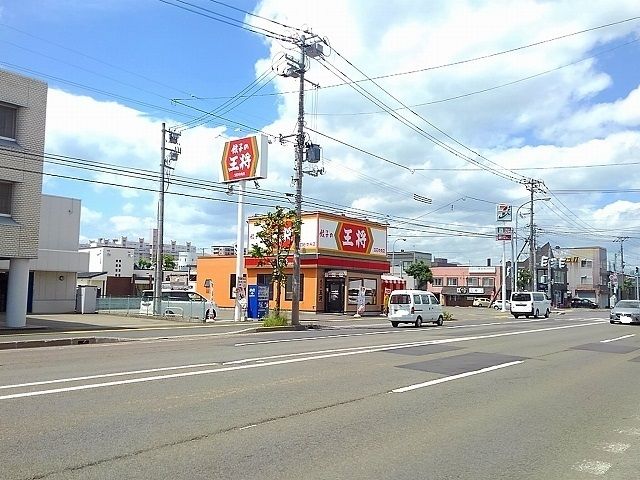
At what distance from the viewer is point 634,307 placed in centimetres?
3938

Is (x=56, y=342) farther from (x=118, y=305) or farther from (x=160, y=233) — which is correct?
(x=118, y=305)

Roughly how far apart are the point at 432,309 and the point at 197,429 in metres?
27.3

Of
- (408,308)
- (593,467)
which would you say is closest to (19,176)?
(408,308)

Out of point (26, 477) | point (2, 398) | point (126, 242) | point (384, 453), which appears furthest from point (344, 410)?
Result: point (126, 242)

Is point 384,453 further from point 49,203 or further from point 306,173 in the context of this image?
point 49,203

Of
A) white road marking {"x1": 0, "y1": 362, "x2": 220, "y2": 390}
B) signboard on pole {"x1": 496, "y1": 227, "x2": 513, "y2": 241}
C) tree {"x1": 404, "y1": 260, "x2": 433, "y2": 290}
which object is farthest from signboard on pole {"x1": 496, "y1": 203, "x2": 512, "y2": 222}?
white road marking {"x1": 0, "y1": 362, "x2": 220, "y2": 390}

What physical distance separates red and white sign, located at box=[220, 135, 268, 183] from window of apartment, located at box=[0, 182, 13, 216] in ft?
44.3

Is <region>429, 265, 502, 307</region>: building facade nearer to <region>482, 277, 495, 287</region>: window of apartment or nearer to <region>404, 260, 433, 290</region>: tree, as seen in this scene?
<region>482, 277, 495, 287</region>: window of apartment

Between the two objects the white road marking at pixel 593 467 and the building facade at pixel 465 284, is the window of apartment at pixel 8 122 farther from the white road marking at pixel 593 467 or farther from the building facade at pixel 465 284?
the building facade at pixel 465 284

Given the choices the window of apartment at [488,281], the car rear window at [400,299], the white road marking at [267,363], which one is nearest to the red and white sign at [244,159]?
the car rear window at [400,299]

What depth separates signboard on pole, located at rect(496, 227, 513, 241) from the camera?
59031 mm

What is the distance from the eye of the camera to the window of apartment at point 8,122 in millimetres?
25688

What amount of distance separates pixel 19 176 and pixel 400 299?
61.6ft

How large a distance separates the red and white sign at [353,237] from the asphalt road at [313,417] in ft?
99.9
